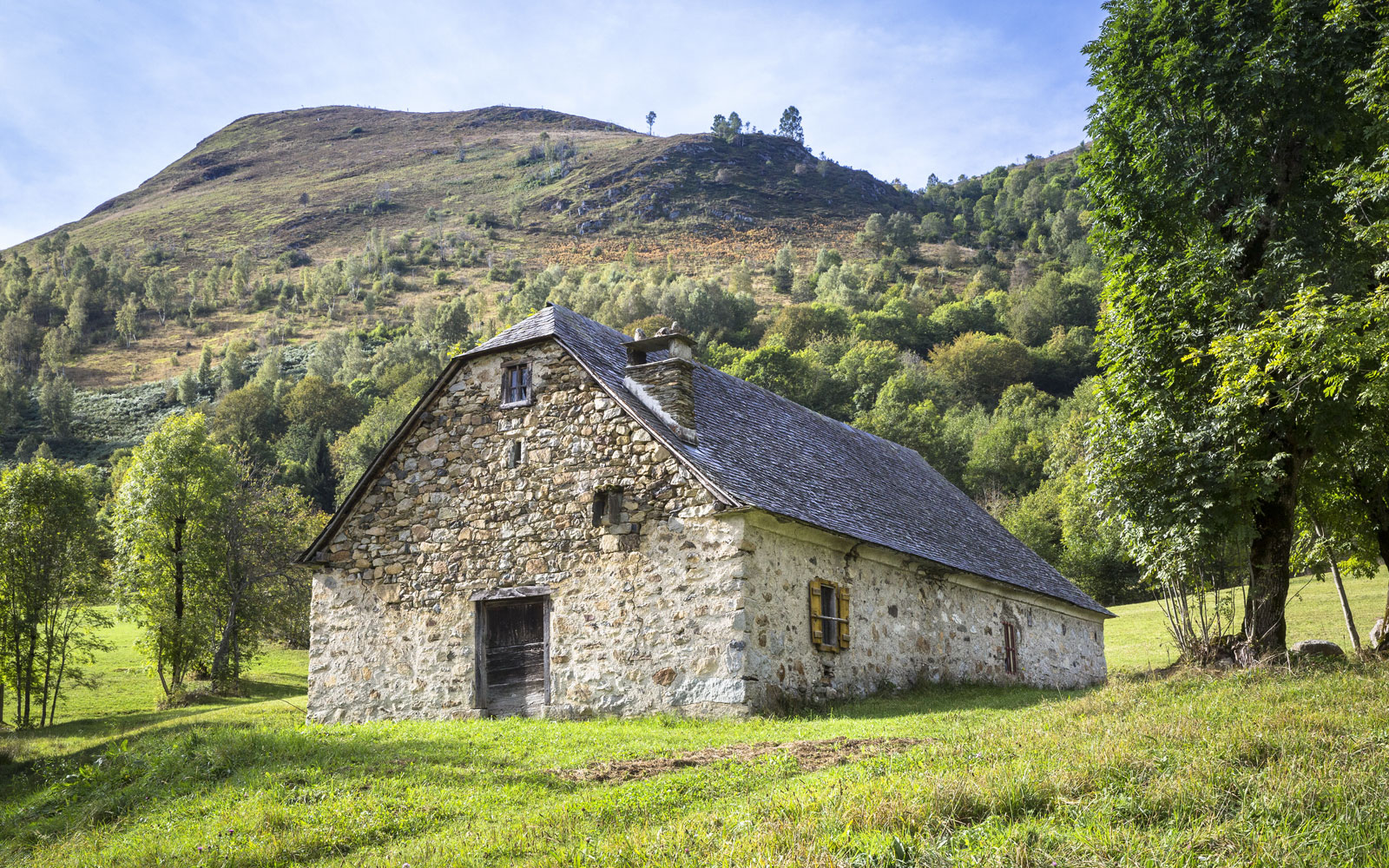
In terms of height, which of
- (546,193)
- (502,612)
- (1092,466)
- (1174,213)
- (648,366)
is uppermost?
(546,193)

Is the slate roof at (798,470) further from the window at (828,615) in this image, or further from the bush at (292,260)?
the bush at (292,260)

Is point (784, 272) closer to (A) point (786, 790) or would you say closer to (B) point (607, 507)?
(B) point (607, 507)

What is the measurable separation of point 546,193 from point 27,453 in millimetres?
112364

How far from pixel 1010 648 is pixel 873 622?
666cm

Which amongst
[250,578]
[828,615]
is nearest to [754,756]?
[828,615]

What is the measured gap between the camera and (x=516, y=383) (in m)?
17.6

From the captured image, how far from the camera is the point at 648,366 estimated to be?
1717 centimetres

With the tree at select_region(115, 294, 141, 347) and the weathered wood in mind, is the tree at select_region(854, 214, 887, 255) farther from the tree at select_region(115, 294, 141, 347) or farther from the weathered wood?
the weathered wood

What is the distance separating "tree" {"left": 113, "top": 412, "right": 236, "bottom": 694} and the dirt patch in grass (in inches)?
1165

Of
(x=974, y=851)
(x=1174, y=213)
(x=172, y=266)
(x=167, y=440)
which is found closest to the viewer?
(x=974, y=851)

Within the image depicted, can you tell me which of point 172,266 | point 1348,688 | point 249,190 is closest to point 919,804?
point 1348,688

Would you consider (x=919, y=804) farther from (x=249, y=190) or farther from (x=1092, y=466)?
(x=249, y=190)

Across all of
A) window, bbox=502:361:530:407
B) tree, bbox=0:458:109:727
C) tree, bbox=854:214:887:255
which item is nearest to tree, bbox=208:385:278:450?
tree, bbox=0:458:109:727

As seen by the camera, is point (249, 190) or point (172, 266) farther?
point (249, 190)
